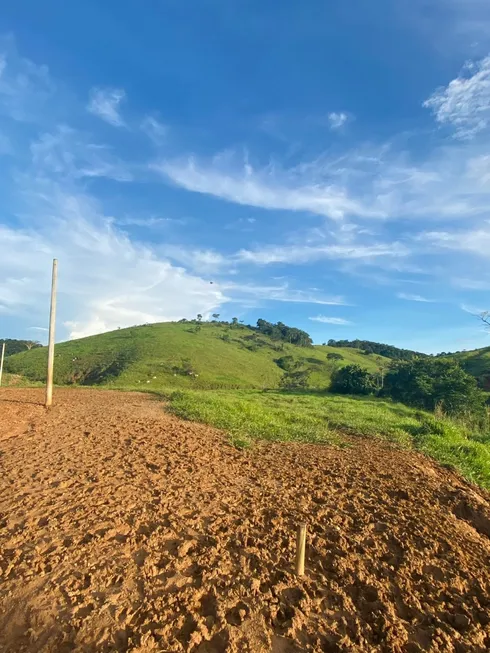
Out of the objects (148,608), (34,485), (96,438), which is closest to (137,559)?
(148,608)

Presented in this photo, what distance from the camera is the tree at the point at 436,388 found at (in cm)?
3237

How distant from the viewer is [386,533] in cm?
473

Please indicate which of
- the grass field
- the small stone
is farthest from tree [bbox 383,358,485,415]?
the small stone

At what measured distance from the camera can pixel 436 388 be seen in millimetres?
35812

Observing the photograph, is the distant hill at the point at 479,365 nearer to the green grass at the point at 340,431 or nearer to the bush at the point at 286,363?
the bush at the point at 286,363

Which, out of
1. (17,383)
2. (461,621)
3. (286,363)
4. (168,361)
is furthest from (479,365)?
(461,621)

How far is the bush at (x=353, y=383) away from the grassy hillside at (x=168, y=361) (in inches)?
506

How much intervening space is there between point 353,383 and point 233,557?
40440mm

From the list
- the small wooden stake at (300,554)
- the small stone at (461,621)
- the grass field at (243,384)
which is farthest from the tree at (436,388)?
the small wooden stake at (300,554)

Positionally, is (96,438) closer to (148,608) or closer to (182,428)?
(182,428)

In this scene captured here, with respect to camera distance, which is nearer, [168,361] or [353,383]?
[353,383]

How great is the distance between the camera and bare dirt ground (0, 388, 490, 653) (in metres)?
3.05

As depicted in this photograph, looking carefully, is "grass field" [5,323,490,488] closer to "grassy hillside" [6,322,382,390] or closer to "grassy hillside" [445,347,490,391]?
"grassy hillside" [6,322,382,390]

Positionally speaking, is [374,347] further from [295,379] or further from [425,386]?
[425,386]
